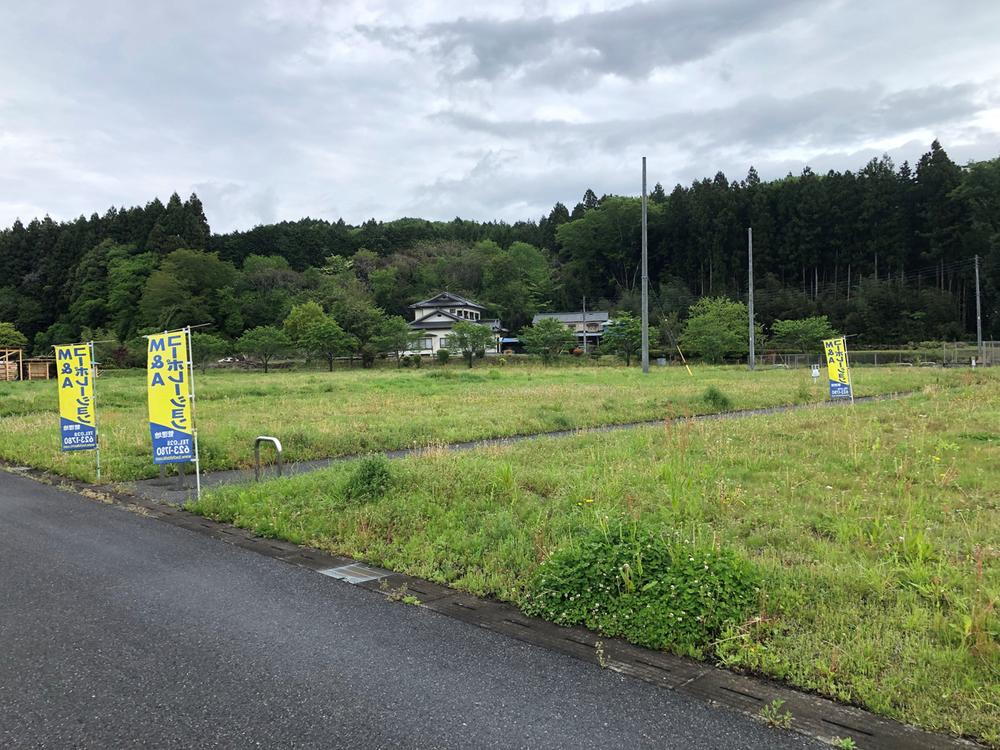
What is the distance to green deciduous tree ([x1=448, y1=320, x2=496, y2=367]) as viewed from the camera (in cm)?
4838

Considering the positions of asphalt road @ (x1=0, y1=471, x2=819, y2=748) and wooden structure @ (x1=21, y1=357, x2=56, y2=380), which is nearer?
asphalt road @ (x1=0, y1=471, x2=819, y2=748)

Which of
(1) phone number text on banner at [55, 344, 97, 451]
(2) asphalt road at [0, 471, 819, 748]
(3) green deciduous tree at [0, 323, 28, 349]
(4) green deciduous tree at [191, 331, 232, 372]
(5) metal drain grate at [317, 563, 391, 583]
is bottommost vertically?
(5) metal drain grate at [317, 563, 391, 583]

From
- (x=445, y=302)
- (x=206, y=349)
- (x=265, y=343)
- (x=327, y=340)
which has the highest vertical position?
(x=445, y=302)

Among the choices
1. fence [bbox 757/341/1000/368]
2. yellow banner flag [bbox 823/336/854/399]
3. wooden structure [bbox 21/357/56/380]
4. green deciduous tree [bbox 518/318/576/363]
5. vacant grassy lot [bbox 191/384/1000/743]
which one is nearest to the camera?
vacant grassy lot [bbox 191/384/1000/743]

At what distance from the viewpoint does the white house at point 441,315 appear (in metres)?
60.5

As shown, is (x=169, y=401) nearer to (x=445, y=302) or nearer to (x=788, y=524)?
(x=788, y=524)

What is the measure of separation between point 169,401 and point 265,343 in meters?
40.1

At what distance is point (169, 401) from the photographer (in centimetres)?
725

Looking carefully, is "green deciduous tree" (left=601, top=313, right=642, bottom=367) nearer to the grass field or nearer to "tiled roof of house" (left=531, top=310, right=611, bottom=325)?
"tiled roof of house" (left=531, top=310, right=611, bottom=325)

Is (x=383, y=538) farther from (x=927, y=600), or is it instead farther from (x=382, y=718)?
(x=927, y=600)

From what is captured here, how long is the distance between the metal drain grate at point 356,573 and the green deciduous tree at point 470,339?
4268cm

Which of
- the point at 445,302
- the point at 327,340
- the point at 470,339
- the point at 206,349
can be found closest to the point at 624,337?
the point at 470,339

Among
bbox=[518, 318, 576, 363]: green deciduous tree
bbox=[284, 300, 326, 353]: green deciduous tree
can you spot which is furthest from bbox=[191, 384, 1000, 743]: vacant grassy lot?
bbox=[284, 300, 326, 353]: green deciduous tree

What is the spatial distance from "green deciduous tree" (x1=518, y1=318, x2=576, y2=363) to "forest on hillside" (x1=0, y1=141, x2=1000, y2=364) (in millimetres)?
9333
